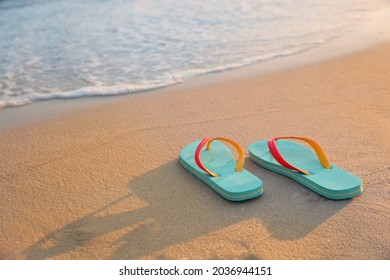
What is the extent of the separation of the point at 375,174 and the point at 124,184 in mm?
1327

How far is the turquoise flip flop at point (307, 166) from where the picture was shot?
2.39m

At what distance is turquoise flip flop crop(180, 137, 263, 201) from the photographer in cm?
244

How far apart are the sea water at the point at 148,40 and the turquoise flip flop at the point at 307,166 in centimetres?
156

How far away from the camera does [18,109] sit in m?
3.83

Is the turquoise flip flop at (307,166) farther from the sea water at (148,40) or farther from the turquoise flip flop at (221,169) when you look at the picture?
the sea water at (148,40)

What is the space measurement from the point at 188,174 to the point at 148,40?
291 centimetres

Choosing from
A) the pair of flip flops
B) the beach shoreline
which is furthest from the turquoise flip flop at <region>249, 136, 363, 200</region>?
the beach shoreline

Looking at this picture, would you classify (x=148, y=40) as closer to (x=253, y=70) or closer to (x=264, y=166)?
(x=253, y=70)

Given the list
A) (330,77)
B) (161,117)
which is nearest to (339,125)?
(330,77)

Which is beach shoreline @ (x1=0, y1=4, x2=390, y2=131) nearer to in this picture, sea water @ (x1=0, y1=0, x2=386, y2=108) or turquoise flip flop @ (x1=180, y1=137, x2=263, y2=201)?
sea water @ (x1=0, y1=0, x2=386, y2=108)

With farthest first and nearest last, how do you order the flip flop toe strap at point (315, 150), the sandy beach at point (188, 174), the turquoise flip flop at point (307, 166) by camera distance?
the flip flop toe strap at point (315, 150)
the turquoise flip flop at point (307, 166)
the sandy beach at point (188, 174)

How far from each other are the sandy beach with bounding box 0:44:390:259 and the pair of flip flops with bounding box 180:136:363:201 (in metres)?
0.05

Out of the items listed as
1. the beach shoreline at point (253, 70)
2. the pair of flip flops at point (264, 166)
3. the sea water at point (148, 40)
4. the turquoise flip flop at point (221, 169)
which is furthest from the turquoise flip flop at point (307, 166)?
the sea water at point (148, 40)
